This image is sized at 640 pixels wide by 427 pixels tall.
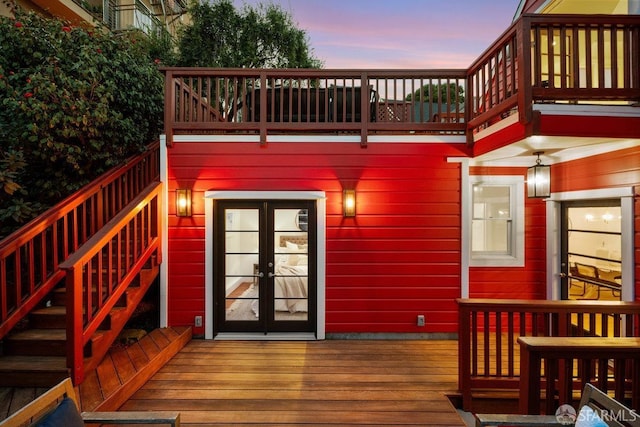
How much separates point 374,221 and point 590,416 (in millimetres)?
3062

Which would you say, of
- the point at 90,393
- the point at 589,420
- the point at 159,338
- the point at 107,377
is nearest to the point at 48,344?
the point at 107,377

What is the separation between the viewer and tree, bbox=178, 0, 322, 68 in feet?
27.1

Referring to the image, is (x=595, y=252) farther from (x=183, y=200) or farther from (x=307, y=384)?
Answer: (x=183, y=200)

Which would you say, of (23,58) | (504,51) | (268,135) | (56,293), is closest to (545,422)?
(504,51)

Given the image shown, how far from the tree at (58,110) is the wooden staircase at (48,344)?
4.16ft

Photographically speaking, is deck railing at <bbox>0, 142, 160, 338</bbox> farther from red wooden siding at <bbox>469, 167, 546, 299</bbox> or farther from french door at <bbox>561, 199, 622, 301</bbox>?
french door at <bbox>561, 199, 622, 301</bbox>

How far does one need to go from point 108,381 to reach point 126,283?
35.8 inches

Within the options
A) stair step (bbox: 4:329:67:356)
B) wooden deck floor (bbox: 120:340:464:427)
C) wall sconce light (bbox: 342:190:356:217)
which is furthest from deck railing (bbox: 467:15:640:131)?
stair step (bbox: 4:329:67:356)

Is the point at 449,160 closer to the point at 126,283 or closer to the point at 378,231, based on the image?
the point at 378,231

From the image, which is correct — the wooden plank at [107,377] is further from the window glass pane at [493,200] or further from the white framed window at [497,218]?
the window glass pane at [493,200]

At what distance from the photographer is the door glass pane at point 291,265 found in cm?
444

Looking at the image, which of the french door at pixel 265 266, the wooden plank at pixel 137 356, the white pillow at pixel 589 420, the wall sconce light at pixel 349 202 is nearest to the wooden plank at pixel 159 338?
the wooden plank at pixel 137 356

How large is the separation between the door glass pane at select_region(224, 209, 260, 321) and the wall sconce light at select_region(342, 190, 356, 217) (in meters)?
1.17

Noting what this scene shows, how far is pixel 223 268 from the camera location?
4.43 metres
